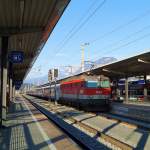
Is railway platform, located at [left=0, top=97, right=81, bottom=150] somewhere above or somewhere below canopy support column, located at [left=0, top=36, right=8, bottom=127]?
below

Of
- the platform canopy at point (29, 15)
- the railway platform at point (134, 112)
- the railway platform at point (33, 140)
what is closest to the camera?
the railway platform at point (33, 140)

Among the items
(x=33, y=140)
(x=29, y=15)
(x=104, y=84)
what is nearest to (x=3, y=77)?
(x=29, y=15)

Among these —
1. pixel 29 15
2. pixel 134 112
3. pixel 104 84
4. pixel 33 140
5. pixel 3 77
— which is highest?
pixel 29 15

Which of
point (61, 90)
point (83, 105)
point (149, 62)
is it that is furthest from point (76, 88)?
point (61, 90)

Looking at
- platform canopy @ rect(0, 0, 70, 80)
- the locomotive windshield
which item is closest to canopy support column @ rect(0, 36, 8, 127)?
platform canopy @ rect(0, 0, 70, 80)

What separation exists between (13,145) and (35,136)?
8.18ft

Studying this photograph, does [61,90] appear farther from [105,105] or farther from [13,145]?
[13,145]

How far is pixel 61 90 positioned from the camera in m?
47.7

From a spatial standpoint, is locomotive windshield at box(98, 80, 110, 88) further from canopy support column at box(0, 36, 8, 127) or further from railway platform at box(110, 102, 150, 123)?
canopy support column at box(0, 36, 8, 127)

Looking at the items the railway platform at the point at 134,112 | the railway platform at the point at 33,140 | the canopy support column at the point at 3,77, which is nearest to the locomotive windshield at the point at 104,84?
the railway platform at the point at 134,112

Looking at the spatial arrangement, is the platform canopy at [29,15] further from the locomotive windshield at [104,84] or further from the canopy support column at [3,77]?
the locomotive windshield at [104,84]

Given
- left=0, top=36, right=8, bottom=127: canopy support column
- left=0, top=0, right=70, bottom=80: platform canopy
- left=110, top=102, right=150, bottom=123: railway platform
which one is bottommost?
left=110, top=102, right=150, bottom=123: railway platform

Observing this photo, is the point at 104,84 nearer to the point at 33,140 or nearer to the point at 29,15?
the point at 29,15

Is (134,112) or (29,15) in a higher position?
(29,15)
